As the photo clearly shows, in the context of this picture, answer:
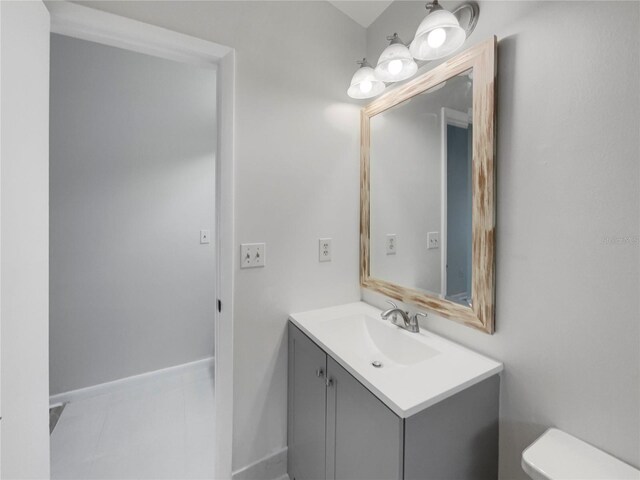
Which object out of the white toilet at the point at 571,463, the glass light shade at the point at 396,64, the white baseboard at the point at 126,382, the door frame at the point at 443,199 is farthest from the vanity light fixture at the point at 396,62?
the white baseboard at the point at 126,382

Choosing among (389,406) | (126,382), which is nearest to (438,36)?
(389,406)

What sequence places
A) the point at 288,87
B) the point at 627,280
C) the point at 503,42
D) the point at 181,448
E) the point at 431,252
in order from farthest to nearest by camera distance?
the point at 181,448, the point at 288,87, the point at 431,252, the point at 503,42, the point at 627,280

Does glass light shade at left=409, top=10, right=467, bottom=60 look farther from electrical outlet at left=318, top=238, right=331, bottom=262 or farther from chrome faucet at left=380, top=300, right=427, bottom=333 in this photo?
chrome faucet at left=380, top=300, right=427, bottom=333

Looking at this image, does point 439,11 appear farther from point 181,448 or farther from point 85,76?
point 181,448

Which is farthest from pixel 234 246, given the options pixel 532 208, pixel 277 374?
pixel 532 208

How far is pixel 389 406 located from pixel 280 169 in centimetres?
106

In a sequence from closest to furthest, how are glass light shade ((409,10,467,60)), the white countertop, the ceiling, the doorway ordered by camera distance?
1. the white countertop
2. glass light shade ((409,10,467,60))
3. the ceiling
4. the doorway

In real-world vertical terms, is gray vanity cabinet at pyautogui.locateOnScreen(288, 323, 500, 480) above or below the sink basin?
below

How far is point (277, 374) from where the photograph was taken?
1.40 m

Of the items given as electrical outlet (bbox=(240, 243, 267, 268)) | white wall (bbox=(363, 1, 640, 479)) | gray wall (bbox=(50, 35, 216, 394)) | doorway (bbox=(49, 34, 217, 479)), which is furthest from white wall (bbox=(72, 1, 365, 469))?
gray wall (bbox=(50, 35, 216, 394))

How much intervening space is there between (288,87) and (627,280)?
1413 mm

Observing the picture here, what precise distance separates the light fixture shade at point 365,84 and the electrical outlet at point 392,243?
71 cm

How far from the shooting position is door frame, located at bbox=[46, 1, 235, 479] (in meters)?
1.05

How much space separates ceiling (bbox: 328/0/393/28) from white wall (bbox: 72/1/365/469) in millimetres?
35
